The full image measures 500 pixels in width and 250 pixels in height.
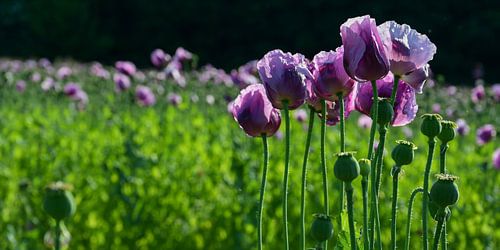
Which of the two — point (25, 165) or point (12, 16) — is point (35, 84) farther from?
point (12, 16)

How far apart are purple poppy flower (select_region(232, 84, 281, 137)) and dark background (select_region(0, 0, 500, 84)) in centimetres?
1237

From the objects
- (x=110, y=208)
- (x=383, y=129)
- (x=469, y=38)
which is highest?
(x=469, y=38)

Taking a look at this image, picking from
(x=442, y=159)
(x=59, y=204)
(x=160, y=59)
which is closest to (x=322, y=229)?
(x=442, y=159)

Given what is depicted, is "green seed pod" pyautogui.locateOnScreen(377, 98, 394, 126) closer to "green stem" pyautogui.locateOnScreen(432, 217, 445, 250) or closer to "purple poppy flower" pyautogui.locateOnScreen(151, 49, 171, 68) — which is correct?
"green stem" pyautogui.locateOnScreen(432, 217, 445, 250)

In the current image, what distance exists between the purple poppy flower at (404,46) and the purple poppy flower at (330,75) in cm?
6

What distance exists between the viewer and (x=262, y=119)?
3.64ft

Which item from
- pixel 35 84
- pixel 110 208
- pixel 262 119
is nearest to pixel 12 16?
pixel 35 84

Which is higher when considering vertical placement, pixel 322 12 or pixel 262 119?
pixel 322 12

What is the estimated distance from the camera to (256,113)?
1114 mm

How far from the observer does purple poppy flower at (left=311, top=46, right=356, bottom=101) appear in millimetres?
1020

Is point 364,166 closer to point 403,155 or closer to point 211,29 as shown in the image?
point 403,155

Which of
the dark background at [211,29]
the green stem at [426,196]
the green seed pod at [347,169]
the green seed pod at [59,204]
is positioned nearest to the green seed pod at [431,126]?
the green stem at [426,196]

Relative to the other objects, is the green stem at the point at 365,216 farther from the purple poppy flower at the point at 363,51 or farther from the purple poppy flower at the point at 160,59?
the purple poppy flower at the point at 160,59

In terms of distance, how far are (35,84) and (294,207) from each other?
3.82 m
